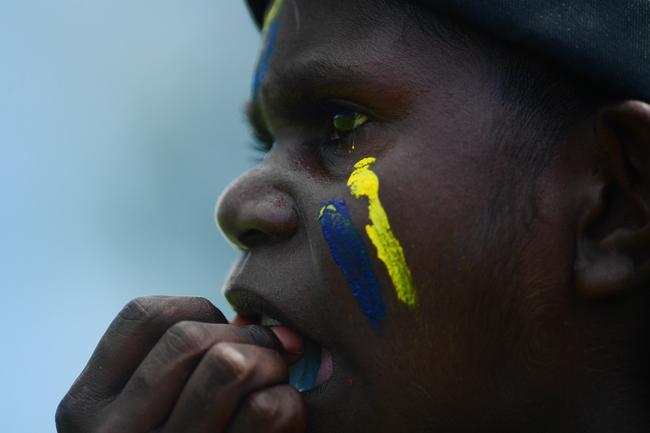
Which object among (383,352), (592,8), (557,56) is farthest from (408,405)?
(592,8)

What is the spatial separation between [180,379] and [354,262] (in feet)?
1.15

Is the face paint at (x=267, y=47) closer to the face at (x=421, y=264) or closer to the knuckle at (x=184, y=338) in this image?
the face at (x=421, y=264)

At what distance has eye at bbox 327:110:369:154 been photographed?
5.10 ft

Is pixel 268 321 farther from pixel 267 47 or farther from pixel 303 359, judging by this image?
pixel 267 47

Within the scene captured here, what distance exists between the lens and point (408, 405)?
142 cm

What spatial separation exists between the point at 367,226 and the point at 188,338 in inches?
14.0

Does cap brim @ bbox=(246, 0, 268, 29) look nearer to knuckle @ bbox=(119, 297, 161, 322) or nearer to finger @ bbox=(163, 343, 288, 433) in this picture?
knuckle @ bbox=(119, 297, 161, 322)

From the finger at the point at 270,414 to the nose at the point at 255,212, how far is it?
0.29 meters

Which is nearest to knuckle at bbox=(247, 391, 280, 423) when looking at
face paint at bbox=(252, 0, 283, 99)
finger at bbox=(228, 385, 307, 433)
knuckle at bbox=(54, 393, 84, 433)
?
finger at bbox=(228, 385, 307, 433)

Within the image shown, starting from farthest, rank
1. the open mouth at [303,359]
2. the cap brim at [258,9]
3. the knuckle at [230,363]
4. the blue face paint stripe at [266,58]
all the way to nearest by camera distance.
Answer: the cap brim at [258,9], the blue face paint stripe at [266,58], the open mouth at [303,359], the knuckle at [230,363]

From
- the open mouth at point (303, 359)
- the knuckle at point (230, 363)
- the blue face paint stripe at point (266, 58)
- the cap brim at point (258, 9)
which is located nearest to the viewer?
the knuckle at point (230, 363)

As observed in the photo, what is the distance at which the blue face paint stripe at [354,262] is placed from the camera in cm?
143

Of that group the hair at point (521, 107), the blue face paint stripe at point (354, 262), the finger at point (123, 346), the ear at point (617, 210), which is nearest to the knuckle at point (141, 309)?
the finger at point (123, 346)

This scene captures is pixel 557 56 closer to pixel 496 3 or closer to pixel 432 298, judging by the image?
pixel 496 3
